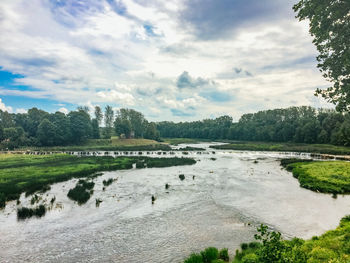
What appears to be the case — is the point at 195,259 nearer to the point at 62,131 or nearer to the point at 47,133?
the point at 47,133

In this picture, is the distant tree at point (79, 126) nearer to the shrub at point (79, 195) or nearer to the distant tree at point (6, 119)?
the distant tree at point (6, 119)

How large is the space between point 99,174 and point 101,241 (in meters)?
29.5

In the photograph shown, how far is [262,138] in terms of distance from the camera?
166 m

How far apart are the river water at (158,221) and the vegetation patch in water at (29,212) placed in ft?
2.53

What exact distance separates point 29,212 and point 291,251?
82.7ft

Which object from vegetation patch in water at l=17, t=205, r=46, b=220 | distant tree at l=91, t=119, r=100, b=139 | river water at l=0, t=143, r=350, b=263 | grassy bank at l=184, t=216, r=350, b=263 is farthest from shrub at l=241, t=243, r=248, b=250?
distant tree at l=91, t=119, r=100, b=139

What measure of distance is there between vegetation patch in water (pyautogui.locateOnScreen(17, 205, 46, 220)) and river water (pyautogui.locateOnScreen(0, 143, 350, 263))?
77 centimetres

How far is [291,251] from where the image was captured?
1223cm

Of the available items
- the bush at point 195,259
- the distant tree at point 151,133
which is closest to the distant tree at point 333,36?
the bush at point 195,259

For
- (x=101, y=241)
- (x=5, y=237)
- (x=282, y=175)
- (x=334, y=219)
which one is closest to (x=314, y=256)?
(x=334, y=219)

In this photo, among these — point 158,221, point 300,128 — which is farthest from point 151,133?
point 158,221

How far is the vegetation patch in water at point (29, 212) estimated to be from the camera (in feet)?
79.3

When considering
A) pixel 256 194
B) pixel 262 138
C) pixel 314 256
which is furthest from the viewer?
pixel 262 138

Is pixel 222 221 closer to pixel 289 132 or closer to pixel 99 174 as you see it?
pixel 99 174
